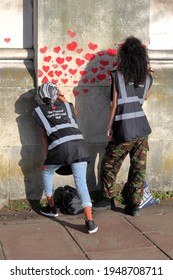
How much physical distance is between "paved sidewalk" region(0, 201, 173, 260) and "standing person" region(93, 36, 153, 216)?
30cm

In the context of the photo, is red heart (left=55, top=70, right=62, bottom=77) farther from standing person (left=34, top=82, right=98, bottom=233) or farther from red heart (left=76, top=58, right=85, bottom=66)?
standing person (left=34, top=82, right=98, bottom=233)

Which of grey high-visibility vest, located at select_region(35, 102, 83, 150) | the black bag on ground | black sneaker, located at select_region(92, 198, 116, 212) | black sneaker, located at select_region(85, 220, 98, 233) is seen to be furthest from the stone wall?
black sneaker, located at select_region(85, 220, 98, 233)

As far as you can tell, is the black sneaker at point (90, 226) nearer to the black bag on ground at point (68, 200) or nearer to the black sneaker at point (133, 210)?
the black bag on ground at point (68, 200)

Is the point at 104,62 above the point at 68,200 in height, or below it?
above

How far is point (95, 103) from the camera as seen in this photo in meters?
6.46

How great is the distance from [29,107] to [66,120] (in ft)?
2.13

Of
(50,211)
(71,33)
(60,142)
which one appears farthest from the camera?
(71,33)

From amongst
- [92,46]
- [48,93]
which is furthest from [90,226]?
[92,46]

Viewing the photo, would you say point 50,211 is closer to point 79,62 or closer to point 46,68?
point 46,68

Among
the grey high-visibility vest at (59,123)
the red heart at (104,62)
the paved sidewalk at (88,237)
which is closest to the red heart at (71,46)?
the red heart at (104,62)

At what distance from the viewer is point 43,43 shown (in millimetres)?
6160

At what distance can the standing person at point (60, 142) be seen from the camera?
18.7 ft

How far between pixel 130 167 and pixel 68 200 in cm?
77

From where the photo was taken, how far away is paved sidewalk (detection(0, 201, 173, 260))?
16.9 ft
